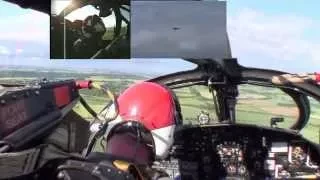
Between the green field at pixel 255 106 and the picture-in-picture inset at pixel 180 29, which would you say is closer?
the green field at pixel 255 106

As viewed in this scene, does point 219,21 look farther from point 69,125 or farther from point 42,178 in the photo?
point 42,178

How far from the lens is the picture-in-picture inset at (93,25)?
7730 mm

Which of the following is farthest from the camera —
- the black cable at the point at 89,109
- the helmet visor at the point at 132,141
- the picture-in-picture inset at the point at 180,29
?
the picture-in-picture inset at the point at 180,29

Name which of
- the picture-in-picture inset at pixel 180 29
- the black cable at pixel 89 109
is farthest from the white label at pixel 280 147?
the black cable at pixel 89 109

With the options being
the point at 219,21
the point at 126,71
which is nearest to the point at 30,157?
the point at 126,71

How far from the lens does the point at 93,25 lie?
26.0 ft

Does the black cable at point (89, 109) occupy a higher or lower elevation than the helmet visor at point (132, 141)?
higher

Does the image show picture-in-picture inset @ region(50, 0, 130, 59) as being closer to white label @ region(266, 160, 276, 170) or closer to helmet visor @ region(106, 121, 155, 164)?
white label @ region(266, 160, 276, 170)

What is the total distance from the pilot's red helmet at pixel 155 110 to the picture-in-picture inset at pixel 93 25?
10.4 ft

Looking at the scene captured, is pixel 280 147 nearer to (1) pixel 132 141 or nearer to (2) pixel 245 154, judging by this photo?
(2) pixel 245 154

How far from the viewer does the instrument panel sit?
18.7 feet

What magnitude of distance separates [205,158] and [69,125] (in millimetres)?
2981

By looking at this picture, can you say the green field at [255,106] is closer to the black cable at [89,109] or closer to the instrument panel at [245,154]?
the instrument panel at [245,154]

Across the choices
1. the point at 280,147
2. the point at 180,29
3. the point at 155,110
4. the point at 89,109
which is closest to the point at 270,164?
the point at 280,147
